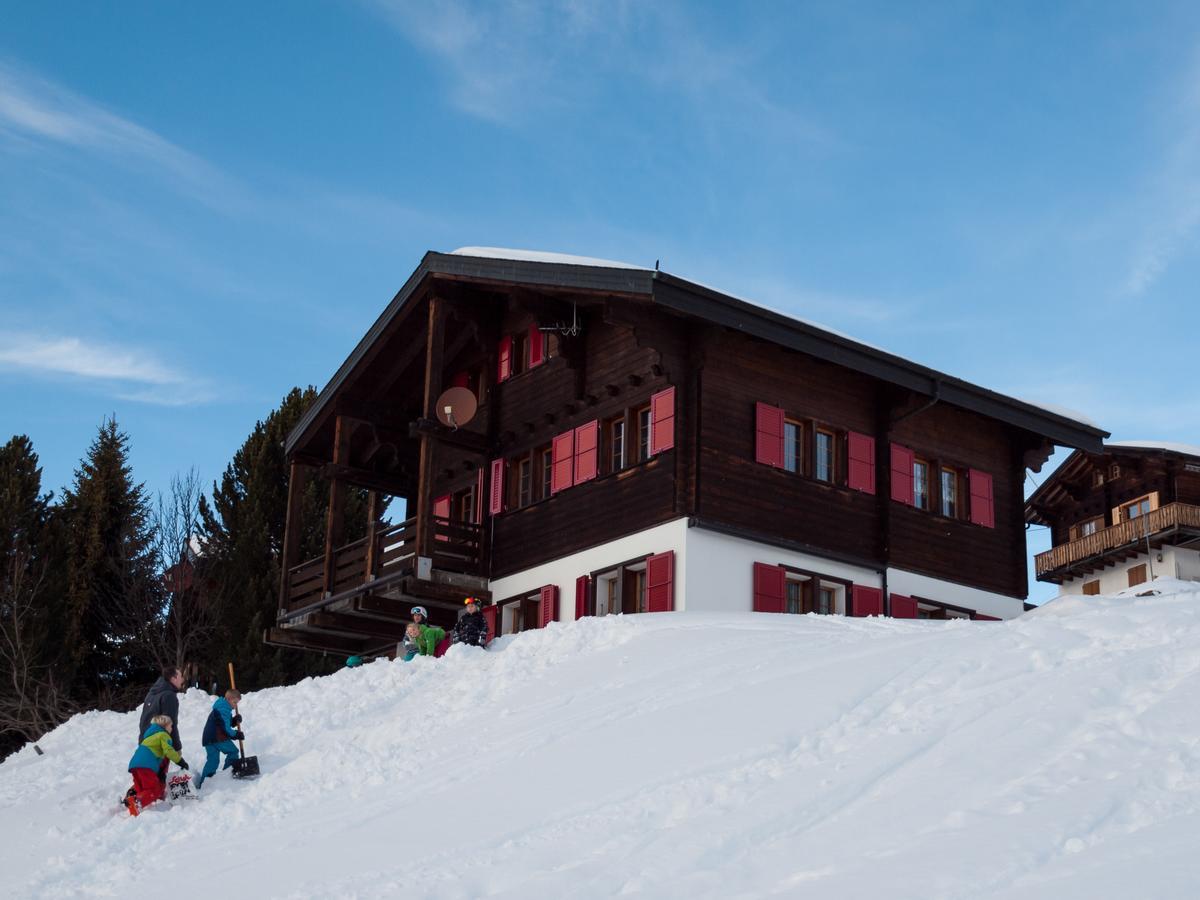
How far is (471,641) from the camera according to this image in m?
21.9

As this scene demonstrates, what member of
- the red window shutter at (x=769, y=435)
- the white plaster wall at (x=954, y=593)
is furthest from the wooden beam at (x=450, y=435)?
the white plaster wall at (x=954, y=593)

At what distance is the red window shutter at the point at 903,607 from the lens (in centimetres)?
2622

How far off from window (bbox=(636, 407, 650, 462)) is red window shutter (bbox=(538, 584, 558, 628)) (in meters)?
2.71

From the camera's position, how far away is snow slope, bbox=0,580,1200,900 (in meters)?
10.3

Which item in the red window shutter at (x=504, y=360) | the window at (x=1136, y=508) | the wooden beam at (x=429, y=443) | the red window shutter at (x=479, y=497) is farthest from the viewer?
the window at (x=1136, y=508)

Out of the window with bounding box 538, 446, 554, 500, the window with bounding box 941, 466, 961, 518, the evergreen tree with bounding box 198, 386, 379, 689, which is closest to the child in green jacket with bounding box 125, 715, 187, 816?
the window with bounding box 538, 446, 554, 500

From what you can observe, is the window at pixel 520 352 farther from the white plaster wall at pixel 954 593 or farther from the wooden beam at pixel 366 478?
the white plaster wall at pixel 954 593

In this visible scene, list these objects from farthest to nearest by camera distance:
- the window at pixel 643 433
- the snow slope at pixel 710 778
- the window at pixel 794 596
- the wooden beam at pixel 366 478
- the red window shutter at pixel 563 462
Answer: the wooden beam at pixel 366 478, the red window shutter at pixel 563 462, the window at pixel 643 433, the window at pixel 794 596, the snow slope at pixel 710 778

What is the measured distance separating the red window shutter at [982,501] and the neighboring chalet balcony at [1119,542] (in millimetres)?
20053

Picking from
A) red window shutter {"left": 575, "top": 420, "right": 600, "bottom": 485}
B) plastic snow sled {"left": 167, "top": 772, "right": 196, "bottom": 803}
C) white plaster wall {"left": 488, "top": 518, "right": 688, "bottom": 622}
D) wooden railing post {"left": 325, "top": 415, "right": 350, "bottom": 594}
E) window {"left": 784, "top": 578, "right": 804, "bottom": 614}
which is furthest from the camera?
wooden railing post {"left": 325, "top": 415, "right": 350, "bottom": 594}

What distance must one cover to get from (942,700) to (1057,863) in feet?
14.3

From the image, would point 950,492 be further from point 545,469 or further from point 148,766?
point 148,766

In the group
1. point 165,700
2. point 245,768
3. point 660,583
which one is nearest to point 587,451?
point 660,583

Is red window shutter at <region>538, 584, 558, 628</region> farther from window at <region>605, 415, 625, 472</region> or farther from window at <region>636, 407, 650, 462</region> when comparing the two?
window at <region>636, 407, 650, 462</region>
